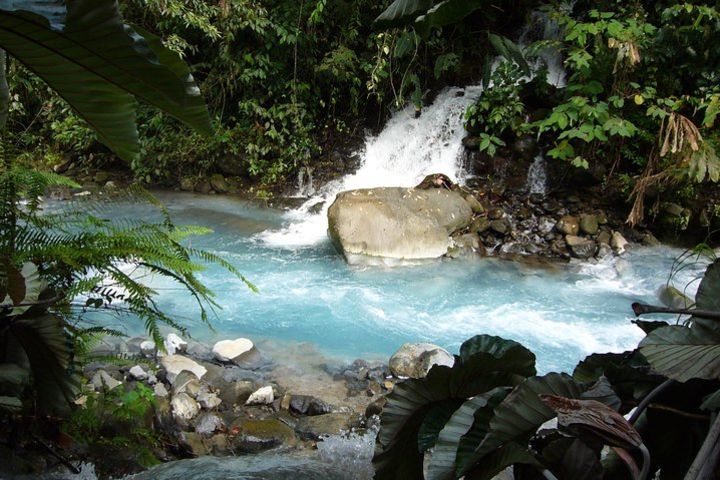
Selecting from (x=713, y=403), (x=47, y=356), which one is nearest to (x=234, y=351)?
(x=47, y=356)

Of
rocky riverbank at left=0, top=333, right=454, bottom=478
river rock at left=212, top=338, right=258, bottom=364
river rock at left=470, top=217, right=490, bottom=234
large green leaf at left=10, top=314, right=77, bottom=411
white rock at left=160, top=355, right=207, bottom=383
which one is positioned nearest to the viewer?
large green leaf at left=10, top=314, right=77, bottom=411

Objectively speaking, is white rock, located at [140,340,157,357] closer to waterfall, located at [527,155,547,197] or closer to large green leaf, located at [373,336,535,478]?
large green leaf, located at [373,336,535,478]

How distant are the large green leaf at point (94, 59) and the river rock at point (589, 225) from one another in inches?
246

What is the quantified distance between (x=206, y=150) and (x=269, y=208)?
170cm

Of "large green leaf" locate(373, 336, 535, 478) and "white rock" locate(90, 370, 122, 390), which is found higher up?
"large green leaf" locate(373, 336, 535, 478)

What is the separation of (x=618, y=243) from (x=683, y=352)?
6.01 m

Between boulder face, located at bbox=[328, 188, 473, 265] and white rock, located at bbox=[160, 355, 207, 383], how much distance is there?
2.74m

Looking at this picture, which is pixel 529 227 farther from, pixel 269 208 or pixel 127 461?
pixel 127 461

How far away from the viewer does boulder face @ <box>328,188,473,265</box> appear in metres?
6.00

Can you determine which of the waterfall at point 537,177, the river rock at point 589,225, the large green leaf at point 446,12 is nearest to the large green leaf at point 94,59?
the large green leaf at point 446,12

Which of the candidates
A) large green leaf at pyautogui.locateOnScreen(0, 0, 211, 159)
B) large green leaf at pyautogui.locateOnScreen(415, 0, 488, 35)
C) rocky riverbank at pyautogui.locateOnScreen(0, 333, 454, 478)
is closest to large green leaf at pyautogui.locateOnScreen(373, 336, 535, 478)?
large green leaf at pyautogui.locateOnScreen(0, 0, 211, 159)

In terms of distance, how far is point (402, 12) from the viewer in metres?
1.48

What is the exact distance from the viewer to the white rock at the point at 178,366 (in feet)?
11.0

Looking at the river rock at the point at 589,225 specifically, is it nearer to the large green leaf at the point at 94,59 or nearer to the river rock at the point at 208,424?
the river rock at the point at 208,424
